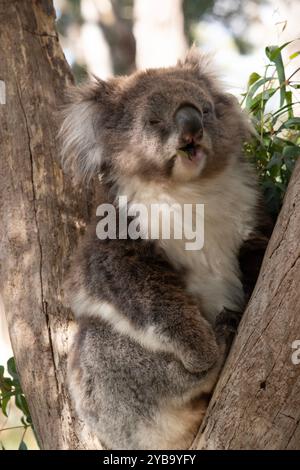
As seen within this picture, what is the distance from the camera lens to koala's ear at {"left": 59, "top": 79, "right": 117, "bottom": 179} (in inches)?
163

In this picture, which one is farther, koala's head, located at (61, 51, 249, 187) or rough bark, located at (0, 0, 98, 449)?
rough bark, located at (0, 0, 98, 449)

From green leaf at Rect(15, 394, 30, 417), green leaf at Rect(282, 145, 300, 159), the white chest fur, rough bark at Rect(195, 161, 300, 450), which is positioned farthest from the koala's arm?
green leaf at Rect(15, 394, 30, 417)

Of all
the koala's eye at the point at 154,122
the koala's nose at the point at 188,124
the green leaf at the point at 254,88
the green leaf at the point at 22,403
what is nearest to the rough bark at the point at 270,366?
the koala's nose at the point at 188,124

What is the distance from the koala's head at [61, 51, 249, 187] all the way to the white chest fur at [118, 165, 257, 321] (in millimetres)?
88

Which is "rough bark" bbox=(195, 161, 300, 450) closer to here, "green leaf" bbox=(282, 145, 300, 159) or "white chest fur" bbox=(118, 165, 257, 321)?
"white chest fur" bbox=(118, 165, 257, 321)

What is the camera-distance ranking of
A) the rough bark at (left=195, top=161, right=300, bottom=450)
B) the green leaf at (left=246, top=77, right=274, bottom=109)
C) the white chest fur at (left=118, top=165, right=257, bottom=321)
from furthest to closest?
the green leaf at (left=246, top=77, right=274, bottom=109) < the white chest fur at (left=118, top=165, right=257, bottom=321) < the rough bark at (left=195, top=161, right=300, bottom=450)

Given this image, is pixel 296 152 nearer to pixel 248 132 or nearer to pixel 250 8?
pixel 248 132

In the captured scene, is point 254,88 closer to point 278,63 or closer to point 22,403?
point 278,63

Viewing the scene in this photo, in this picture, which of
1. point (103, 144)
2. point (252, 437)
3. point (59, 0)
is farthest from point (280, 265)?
point (59, 0)

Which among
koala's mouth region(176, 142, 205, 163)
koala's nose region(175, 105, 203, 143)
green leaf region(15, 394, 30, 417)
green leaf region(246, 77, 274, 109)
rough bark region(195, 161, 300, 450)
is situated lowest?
green leaf region(15, 394, 30, 417)

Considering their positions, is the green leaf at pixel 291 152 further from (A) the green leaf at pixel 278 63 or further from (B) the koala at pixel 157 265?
(A) the green leaf at pixel 278 63

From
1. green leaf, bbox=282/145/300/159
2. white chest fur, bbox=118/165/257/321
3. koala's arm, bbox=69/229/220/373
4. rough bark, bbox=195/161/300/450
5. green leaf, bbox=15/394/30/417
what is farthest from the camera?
green leaf, bbox=15/394/30/417

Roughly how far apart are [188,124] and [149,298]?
3.08 ft
